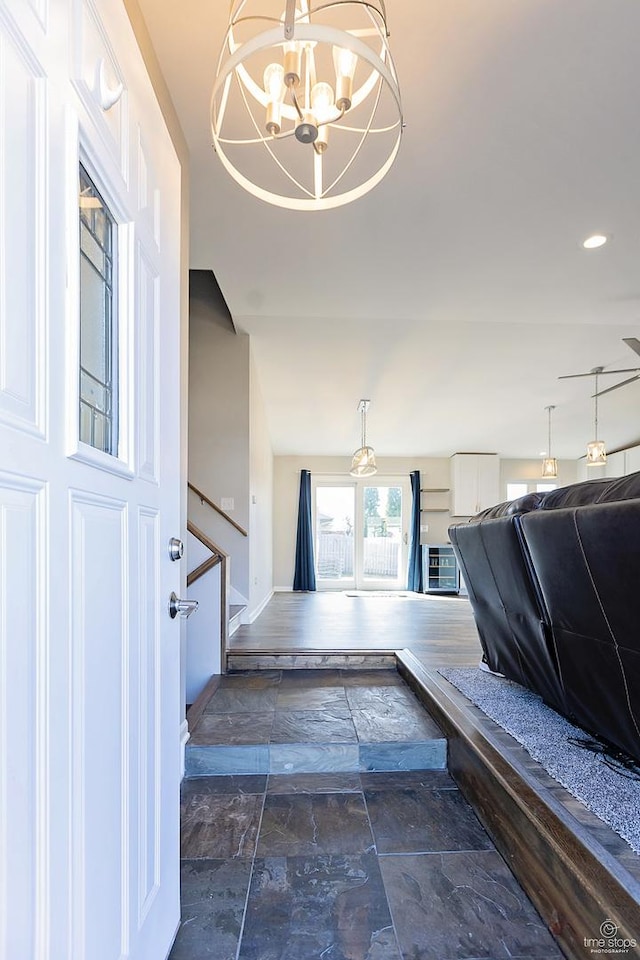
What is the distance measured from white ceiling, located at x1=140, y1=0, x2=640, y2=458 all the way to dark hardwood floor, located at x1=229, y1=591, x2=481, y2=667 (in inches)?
104

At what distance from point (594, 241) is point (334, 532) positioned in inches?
246

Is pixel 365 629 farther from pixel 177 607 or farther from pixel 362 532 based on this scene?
pixel 362 532

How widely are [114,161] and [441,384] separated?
5.45m

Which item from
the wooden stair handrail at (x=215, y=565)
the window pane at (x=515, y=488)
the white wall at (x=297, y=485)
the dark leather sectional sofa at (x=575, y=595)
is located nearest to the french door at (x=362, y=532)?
the white wall at (x=297, y=485)

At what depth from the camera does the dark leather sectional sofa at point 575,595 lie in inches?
56.6

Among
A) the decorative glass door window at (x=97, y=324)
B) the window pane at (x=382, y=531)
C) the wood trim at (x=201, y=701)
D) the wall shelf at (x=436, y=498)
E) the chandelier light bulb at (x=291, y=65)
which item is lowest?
the wood trim at (x=201, y=701)

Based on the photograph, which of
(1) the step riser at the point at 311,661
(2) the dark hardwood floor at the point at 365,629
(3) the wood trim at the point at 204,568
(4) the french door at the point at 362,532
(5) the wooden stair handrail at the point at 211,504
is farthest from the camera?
(4) the french door at the point at 362,532

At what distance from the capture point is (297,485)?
845 centimetres

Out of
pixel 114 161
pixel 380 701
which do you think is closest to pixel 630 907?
pixel 380 701

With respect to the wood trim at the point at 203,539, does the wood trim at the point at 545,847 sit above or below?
below

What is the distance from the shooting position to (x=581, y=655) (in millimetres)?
1767

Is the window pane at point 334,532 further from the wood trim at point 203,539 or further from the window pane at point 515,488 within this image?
the wood trim at point 203,539

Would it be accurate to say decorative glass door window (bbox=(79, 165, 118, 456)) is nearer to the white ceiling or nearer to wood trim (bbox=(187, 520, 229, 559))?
the white ceiling

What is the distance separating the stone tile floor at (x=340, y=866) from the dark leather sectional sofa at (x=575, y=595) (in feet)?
1.91
